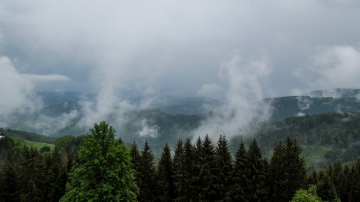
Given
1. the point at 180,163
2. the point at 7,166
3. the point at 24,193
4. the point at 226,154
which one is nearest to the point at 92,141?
the point at 180,163

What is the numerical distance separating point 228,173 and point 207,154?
17.6 feet

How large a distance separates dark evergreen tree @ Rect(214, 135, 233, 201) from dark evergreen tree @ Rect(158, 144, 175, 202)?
1101 centimetres

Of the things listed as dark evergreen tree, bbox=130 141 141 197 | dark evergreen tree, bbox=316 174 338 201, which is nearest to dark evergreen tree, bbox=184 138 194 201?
dark evergreen tree, bbox=130 141 141 197

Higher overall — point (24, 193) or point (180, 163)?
point (180, 163)

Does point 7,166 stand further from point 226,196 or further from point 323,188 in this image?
point 323,188

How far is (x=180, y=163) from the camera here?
64062mm

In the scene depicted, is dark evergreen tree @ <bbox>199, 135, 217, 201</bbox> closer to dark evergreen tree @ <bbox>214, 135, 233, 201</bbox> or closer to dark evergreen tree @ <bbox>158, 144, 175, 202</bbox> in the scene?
dark evergreen tree @ <bbox>214, 135, 233, 201</bbox>

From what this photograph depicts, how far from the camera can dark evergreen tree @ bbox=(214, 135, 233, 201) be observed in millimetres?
61688

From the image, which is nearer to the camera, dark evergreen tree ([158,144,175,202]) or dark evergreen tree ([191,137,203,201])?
dark evergreen tree ([191,137,203,201])

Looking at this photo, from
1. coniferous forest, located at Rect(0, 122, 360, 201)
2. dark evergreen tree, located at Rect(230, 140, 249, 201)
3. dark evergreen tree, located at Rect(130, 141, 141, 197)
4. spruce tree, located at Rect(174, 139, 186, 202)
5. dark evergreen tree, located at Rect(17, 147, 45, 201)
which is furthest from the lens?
dark evergreen tree, located at Rect(17, 147, 45, 201)

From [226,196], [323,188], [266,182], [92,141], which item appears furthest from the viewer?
[323,188]

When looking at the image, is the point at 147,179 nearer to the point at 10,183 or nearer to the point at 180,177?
the point at 180,177

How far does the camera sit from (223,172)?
63.2 metres

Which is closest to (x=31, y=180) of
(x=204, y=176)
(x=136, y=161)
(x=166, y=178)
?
(x=136, y=161)
